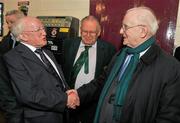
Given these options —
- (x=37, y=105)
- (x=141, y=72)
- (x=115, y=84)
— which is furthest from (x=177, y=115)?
(x=37, y=105)

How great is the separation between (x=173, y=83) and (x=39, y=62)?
124cm

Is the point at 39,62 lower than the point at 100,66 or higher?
higher

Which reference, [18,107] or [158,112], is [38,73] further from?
[158,112]

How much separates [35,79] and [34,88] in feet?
0.29

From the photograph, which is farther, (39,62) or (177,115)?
(39,62)

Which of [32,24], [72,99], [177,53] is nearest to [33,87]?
[72,99]

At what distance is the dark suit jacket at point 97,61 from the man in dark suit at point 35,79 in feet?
2.34

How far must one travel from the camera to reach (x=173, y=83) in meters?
1.94

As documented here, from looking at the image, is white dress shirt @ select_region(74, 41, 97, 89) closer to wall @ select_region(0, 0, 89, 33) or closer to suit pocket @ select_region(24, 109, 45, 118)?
suit pocket @ select_region(24, 109, 45, 118)

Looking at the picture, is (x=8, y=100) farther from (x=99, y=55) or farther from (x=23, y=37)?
(x=99, y=55)

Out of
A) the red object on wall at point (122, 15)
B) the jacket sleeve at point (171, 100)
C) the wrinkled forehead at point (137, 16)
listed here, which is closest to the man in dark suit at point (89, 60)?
the red object on wall at point (122, 15)

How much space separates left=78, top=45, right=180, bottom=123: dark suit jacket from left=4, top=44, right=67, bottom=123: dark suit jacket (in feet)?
2.25

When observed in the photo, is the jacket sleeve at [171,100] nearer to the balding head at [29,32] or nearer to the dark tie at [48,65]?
the dark tie at [48,65]

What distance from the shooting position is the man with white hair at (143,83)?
194 centimetres
